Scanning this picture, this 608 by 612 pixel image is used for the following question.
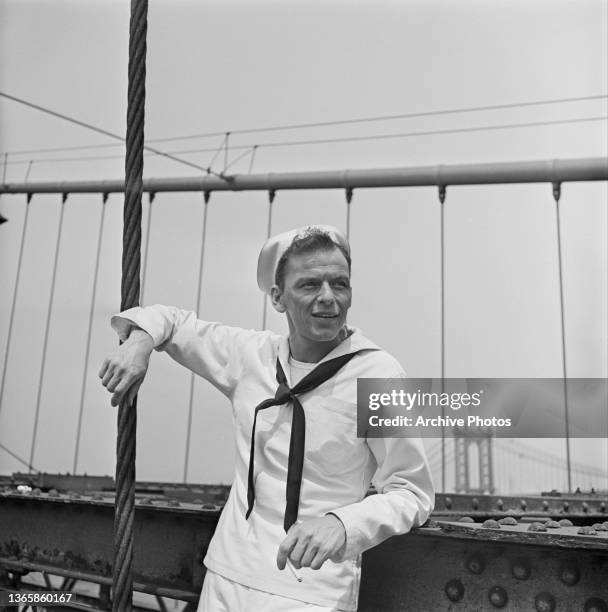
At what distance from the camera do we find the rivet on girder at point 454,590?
2051 mm

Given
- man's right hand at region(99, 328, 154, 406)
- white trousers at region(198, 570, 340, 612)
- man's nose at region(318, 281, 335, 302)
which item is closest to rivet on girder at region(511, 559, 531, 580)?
white trousers at region(198, 570, 340, 612)

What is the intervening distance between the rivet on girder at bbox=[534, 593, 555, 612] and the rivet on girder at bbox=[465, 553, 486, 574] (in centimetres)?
17

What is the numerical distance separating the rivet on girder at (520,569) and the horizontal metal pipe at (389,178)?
26.6ft

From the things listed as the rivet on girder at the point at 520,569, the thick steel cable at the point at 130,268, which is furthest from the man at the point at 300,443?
the rivet on girder at the point at 520,569

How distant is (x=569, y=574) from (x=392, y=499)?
64 cm

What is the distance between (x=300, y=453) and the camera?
1702mm

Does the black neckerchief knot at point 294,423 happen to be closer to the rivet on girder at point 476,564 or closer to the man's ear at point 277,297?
the man's ear at point 277,297

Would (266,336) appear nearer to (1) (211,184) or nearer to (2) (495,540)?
(2) (495,540)

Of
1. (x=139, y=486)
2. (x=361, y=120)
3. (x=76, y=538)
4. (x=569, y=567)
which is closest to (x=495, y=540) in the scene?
(x=569, y=567)

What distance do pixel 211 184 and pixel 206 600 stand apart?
10.8m

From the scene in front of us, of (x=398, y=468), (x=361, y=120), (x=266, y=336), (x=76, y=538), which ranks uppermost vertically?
(x=361, y=120)

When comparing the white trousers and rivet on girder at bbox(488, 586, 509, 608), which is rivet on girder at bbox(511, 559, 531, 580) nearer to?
rivet on girder at bbox(488, 586, 509, 608)

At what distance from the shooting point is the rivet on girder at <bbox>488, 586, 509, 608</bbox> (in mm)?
1975

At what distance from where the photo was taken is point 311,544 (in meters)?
1.38
